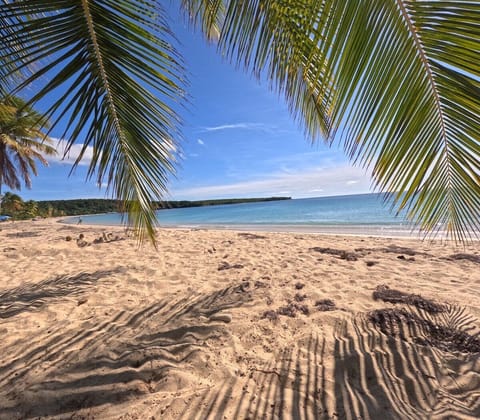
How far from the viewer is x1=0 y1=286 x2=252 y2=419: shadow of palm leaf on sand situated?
1.78 m

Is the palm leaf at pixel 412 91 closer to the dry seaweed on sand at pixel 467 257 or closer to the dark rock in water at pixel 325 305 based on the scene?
the dark rock in water at pixel 325 305

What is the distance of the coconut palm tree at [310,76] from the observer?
943mm

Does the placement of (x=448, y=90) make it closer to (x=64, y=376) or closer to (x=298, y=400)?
(x=298, y=400)

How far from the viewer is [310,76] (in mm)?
1859

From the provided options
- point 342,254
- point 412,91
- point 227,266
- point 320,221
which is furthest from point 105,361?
point 320,221

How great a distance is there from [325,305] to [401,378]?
117cm

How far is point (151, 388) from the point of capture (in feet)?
6.08

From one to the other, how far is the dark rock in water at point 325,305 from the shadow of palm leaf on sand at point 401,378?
1.57ft

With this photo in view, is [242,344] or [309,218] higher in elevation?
[309,218]

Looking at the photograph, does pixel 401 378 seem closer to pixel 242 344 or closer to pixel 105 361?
pixel 242 344

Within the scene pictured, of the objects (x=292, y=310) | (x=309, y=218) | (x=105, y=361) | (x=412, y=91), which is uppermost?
(x=412, y=91)

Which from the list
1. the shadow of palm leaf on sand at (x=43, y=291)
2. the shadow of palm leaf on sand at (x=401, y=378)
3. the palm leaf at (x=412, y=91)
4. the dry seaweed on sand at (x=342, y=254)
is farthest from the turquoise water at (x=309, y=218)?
the shadow of palm leaf on sand at (x=43, y=291)

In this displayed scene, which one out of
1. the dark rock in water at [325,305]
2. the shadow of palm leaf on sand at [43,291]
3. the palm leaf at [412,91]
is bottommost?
the shadow of palm leaf on sand at [43,291]

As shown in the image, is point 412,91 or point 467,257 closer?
point 412,91
